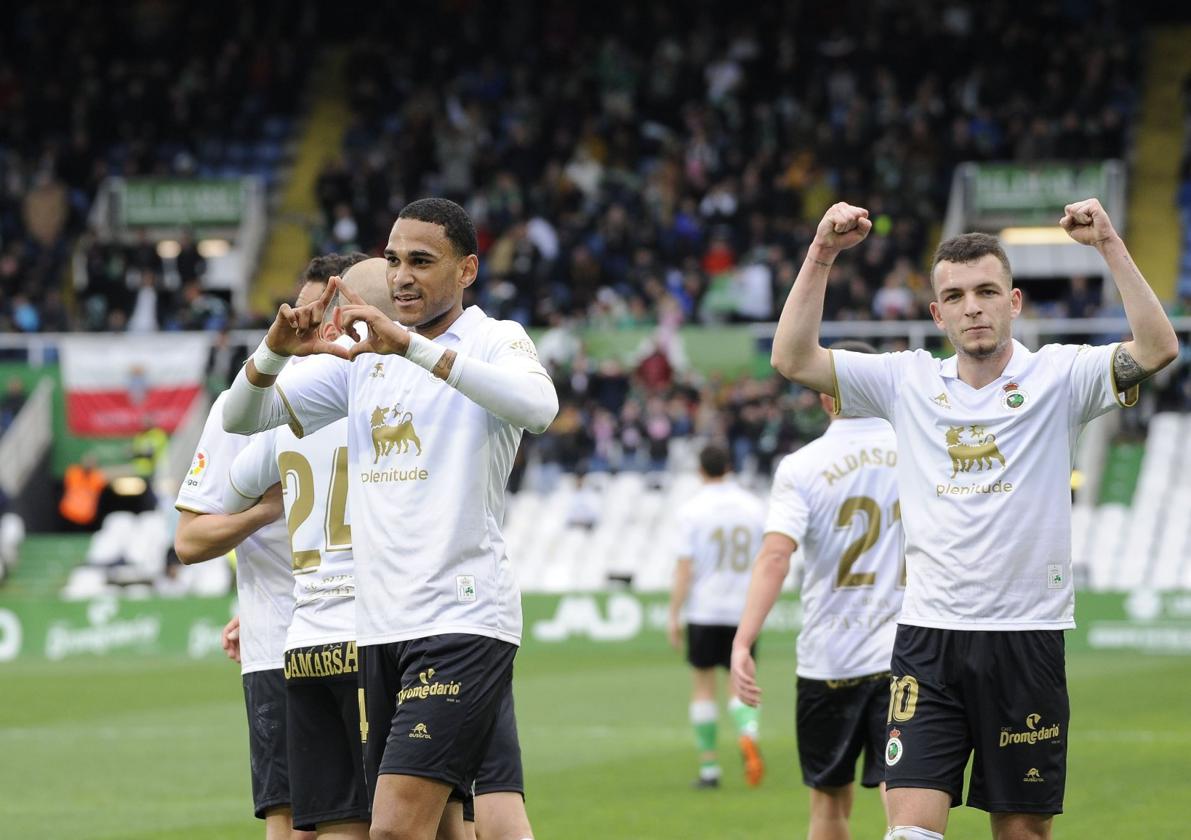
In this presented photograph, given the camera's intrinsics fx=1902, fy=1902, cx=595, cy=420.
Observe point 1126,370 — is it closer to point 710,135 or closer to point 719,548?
point 719,548

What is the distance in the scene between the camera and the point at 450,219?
5785 mm

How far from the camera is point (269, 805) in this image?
252 inches

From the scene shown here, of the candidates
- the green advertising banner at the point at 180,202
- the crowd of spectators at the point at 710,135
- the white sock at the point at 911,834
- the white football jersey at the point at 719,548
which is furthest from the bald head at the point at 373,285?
the green advertising banner at the point at 180,202

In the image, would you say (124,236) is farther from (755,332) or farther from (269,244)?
(755,332)

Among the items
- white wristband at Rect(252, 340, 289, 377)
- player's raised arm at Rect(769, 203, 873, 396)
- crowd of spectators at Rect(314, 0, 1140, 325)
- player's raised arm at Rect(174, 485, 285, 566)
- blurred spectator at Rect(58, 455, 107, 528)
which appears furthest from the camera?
crowd of spectators at Rect(314, 0, 1140, 325)

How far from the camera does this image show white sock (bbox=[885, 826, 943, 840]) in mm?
5883

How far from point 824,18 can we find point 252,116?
37.2 ft

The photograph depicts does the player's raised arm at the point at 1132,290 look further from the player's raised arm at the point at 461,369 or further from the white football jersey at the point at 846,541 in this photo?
the white football jersey at the point at 846,541

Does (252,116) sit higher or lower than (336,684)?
higher

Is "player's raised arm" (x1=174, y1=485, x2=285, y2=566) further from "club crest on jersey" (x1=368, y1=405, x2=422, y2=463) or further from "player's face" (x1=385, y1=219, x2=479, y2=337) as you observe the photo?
"player's face" (x1=385, y1=219, x2=479, y2=337)

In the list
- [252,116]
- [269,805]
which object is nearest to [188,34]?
[252,116]

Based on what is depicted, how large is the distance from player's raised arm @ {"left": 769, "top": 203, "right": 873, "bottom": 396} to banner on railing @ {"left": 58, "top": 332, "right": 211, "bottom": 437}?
23.9 m

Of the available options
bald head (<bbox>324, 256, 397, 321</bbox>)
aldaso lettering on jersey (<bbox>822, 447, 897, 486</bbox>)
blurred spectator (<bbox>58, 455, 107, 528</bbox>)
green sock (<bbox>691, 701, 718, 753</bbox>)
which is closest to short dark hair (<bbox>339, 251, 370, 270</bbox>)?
bald head (<bbox>324, 256, 397, 321</bbox>)

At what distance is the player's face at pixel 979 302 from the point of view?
20.0ft
